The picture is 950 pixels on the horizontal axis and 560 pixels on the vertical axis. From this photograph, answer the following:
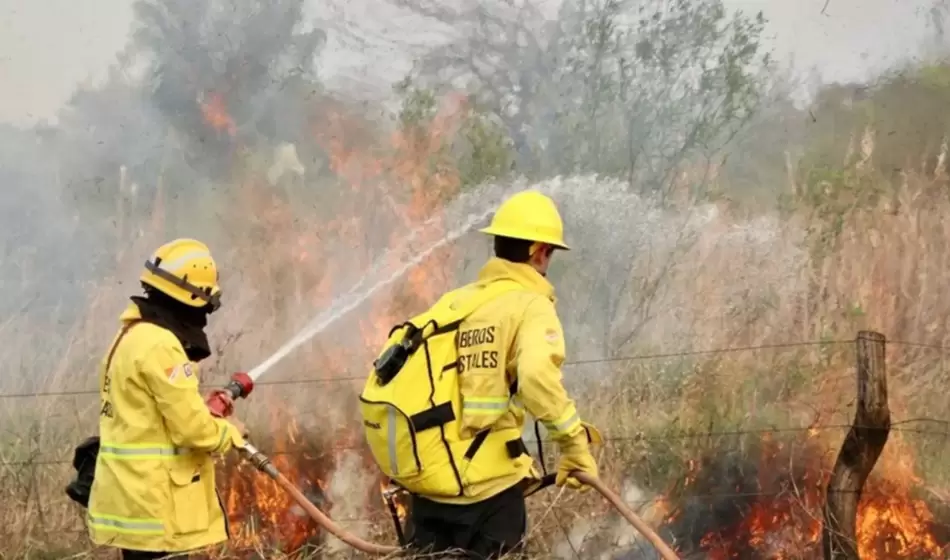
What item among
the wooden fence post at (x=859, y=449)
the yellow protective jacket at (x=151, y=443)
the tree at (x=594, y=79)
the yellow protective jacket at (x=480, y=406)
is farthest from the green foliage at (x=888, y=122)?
the yellow protective jacket at (x=151, y=443)

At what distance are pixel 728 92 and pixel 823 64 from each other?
61 centimetres

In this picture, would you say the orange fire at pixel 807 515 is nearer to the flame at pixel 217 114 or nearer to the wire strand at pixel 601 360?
the wire strand at pixel 601 360

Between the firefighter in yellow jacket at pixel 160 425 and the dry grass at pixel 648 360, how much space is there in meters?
2.16

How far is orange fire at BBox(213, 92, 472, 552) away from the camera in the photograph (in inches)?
239

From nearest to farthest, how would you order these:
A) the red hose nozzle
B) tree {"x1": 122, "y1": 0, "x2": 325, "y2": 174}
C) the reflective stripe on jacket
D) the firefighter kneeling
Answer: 1. the reflective stripe on jacket
2. the firefighter kneeling
3. the red hose nozzle
4. tree {"x1": 122, "y1": 0, "x2": 325, "y2": 174}

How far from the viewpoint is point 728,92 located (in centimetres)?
624

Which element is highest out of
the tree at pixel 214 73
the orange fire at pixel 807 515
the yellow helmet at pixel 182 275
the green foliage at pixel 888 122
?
the tree at pixel 214 73

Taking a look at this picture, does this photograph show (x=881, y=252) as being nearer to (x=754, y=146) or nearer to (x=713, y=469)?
(x=754, y=146)

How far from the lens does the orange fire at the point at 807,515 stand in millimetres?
5863

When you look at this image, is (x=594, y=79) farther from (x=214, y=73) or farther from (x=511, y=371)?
(x=511, y=371)

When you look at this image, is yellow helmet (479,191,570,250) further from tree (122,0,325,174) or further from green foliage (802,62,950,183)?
green foliage (802,62,950,183)

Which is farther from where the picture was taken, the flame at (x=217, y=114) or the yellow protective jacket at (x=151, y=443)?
the flame at (x=217, y=114)

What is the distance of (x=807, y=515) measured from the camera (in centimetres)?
591

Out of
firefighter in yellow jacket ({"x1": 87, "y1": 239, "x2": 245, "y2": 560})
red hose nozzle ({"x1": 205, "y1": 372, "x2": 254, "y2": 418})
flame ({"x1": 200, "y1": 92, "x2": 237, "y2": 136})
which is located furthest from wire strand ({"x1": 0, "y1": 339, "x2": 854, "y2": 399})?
firefighter in yellow jacket ({"x1": 87, "y1": 239, "x2": 245, "y2": 560})
